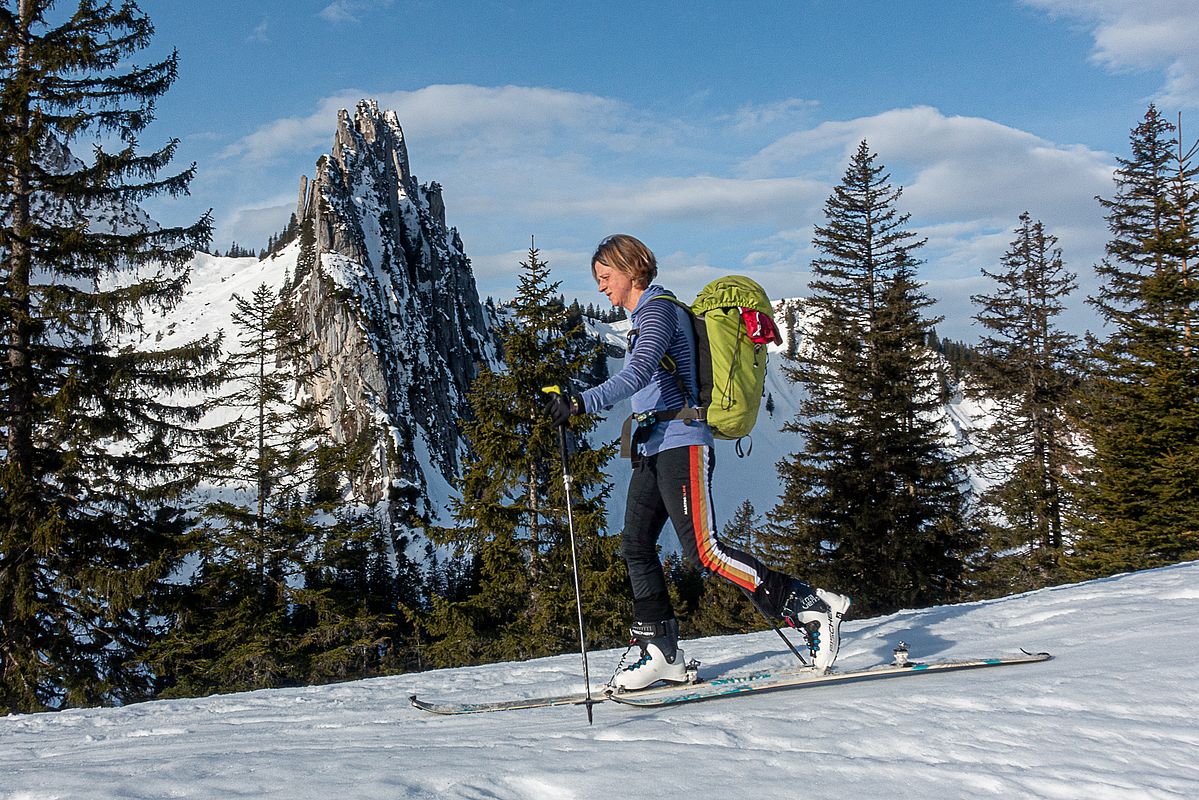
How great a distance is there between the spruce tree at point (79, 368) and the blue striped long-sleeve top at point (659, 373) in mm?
11007

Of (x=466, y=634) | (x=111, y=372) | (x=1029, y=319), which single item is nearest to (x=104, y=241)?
(x=111, y=372)

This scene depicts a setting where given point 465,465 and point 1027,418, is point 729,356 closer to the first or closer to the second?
point 465,465

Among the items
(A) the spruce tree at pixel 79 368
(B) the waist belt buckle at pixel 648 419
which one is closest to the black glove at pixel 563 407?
(B) the waist belt buckle at pixel 648 419

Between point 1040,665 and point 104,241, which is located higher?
point 104,241

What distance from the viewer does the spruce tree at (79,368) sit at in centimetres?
1159

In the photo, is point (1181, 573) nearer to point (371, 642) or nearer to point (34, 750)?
point (34, 750)

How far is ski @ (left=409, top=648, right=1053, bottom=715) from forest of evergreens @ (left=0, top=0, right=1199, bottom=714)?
33.3 ft

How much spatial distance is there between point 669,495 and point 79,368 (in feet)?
39.2

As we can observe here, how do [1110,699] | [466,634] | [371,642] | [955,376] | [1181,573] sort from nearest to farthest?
[1110,699]
[1181,573]
[466,634]
[371,642]
[955,376]

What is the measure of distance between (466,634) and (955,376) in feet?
49.4

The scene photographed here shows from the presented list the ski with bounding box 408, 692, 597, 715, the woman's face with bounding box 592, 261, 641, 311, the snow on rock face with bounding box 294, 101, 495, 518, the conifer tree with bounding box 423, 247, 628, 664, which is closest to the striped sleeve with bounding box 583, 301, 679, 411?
the woman's face with bounding box 592, 261, 641, 311

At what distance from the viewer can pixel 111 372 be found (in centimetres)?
1240

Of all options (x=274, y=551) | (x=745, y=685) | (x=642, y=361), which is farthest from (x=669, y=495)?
(x=274, y=551)

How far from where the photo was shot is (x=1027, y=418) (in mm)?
24641
